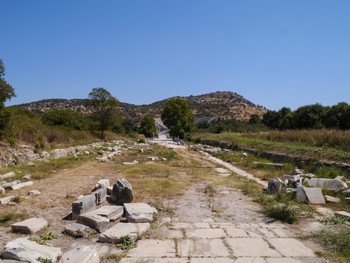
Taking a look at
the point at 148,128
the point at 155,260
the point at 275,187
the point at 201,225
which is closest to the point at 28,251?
the point at 155,260

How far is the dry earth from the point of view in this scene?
4.51m

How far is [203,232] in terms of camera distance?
548 cm

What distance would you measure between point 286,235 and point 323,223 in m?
1.22

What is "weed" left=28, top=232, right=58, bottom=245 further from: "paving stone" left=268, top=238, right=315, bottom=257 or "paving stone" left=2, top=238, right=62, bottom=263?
"paving stone" left=268, top=238, right=315, bottom=257

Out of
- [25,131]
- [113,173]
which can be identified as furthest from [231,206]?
[25,131]

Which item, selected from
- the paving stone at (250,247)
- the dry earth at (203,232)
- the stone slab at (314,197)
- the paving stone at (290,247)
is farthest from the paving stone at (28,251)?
the stone slab at (314,197)

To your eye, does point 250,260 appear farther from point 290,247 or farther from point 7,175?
point 7,175

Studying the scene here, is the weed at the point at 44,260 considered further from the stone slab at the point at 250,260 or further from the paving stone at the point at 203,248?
the stone slab at the point at 250,260

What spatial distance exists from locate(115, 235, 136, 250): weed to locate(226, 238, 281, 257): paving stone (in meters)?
1.61

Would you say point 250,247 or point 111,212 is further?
point 111,212

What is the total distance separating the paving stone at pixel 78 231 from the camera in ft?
17.2

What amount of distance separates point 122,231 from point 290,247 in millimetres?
2855

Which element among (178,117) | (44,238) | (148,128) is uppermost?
(178,117)

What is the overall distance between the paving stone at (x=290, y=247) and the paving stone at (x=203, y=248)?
0.88 metres
